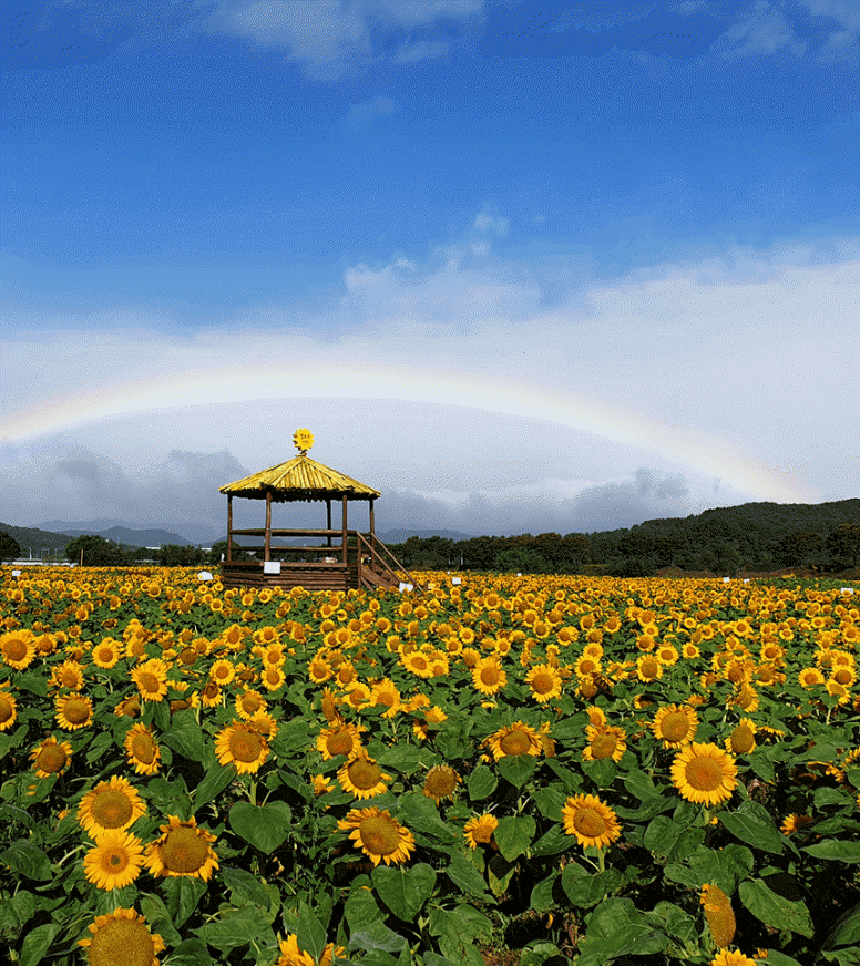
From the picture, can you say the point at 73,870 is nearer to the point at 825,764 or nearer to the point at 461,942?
the point at 461,942

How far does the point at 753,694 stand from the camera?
13.9 ft

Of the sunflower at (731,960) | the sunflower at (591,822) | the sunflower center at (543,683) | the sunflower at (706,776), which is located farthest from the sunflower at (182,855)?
the sunflower center at (543,683)

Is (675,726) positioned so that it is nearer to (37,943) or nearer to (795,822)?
(795,822)

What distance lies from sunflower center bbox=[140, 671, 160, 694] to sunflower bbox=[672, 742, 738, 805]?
2842 mm

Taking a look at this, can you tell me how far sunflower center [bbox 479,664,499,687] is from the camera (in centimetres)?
463

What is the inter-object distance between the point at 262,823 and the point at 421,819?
0.58 meters

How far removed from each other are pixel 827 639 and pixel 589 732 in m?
5.54

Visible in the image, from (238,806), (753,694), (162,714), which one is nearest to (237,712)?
(162,714)

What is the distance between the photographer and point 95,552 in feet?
146

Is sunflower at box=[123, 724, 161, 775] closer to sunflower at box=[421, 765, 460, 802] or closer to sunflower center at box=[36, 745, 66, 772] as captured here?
sunflower center at box=[36, 745, 66, 772]

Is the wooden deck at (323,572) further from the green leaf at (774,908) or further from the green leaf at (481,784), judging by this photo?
the green leaf at (774,908)

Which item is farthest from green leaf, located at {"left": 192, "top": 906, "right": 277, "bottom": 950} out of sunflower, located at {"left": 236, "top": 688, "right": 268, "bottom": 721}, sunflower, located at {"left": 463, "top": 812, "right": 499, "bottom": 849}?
sunflower, located at {"left": 236, "top": 688, "right": 268, "bottom": 721}

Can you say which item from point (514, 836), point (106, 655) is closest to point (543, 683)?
point (514, 836)

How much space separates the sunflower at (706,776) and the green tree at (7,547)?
5333cm
